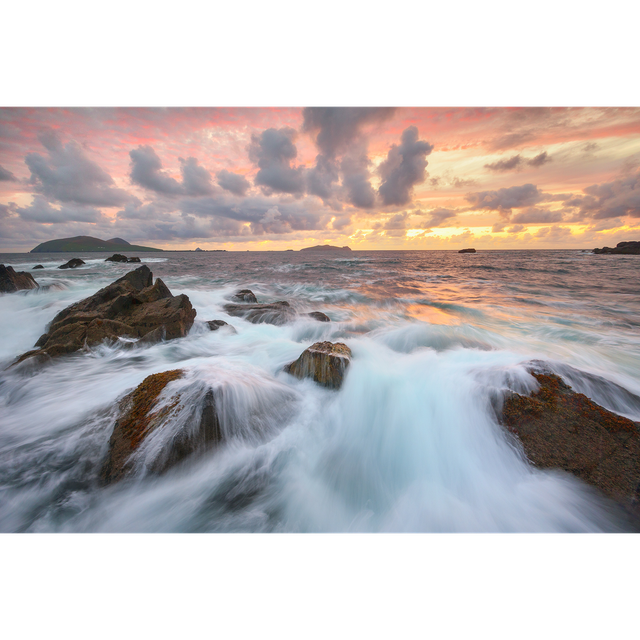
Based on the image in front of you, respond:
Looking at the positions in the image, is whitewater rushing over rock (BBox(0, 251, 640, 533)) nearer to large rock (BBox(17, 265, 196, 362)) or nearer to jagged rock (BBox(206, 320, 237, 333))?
large rock (BBox(17, 265, 196, 362))

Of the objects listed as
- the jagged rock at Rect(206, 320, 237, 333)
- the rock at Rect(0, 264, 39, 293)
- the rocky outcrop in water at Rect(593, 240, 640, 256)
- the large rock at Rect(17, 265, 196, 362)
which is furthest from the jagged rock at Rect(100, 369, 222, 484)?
the rocky outcrop in water at Rect(593, 240, 640, 256)

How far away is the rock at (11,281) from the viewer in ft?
36.1

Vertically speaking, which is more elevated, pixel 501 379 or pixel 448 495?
pixel 501 379

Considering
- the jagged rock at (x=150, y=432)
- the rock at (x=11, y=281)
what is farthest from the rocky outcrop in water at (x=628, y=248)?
the rock at (x=11, y=281)

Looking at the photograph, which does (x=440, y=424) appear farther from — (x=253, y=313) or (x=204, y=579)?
(x=253, y=313)

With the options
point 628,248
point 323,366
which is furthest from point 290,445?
point 628,248

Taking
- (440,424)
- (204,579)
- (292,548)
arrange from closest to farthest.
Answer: (204,579) → (292,548) → (440,424)

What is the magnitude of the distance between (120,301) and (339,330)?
23.4 feet

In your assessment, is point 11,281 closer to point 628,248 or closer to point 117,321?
point 117,321

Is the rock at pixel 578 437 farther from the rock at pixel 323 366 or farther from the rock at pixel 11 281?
the rock at pixel 11 281

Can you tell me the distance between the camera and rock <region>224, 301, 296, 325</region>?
9055mm

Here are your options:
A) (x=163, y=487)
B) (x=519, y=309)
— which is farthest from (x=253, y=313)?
(x=519, y=309)

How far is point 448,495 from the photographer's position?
8.98 ft

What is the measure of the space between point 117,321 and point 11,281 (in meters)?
10.6
